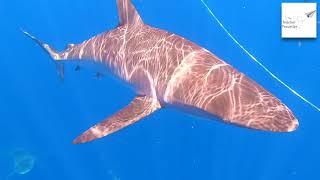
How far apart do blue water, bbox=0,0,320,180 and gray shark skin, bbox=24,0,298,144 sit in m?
2.33

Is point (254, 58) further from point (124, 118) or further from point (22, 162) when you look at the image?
point (22, 162)

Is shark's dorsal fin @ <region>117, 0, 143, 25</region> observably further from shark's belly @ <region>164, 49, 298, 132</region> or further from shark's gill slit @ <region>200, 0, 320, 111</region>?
shark's gill slit @ <region>200, 0, 320, 111</region>

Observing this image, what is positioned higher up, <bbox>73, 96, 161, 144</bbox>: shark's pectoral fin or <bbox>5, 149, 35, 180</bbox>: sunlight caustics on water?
<bbox>73, 96, 161, 144</bbox>: shark's pectoral fin

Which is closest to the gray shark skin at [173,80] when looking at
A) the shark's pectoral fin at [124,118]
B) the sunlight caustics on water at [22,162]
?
the shark's pectoral fin at [124,118]

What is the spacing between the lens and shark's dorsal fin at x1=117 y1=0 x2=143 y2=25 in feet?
16.3

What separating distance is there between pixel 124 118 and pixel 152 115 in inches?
155

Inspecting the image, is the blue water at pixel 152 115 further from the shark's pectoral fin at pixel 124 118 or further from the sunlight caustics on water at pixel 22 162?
the shark's pectoral fin at pixel 124 118

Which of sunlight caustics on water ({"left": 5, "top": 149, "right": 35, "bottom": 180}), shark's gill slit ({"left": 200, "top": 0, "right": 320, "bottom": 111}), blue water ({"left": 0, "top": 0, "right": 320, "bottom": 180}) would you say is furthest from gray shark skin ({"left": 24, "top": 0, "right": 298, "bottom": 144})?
sunlight caustics on water ({"left": 5, "top": 149, "right": 35, "bottom": 180})

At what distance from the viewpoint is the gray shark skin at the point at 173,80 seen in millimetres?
3195

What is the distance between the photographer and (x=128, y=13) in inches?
→ 198

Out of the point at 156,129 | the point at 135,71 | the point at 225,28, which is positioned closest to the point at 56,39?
the point at 156,129

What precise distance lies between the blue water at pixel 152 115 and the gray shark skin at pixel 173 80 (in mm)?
2329

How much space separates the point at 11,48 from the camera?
901cm

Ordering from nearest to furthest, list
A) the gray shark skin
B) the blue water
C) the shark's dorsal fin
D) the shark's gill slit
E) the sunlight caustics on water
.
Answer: the gray shark skin → the shark's dorsal fin → the shark's gill slit → the blue water → the sunlight caustics on water
